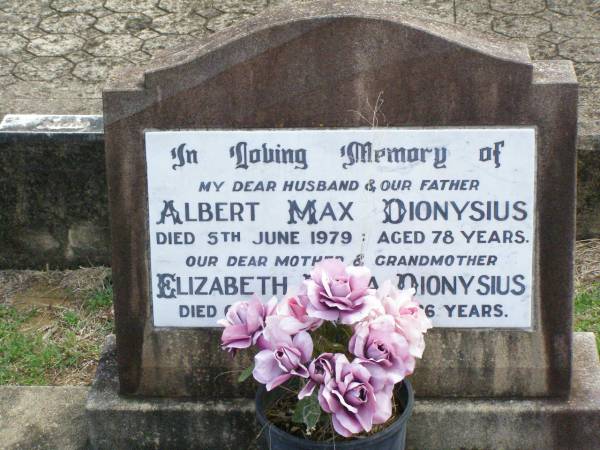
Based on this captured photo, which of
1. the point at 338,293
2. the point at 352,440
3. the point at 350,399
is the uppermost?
the point at 338,293

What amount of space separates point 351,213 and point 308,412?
65 cm

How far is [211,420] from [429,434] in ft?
2.07

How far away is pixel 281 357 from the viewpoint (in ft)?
8.18

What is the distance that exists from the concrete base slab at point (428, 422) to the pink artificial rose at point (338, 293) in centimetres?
69

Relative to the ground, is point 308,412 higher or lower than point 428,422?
higher

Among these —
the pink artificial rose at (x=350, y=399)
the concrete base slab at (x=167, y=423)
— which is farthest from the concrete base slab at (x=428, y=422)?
the pink artificial rose at (x=350, y=399)

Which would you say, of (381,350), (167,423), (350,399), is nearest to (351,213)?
(381,350)

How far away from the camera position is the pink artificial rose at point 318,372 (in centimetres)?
246

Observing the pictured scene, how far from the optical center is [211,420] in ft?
10.2

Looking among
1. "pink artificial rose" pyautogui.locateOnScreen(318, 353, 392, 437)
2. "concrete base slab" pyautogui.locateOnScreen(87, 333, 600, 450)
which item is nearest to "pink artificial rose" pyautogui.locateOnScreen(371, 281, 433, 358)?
"pink artificial rose" pyautogui.locateOnScreen(318, 353, 392, 437)

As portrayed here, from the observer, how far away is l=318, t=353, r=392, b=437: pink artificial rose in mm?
2432

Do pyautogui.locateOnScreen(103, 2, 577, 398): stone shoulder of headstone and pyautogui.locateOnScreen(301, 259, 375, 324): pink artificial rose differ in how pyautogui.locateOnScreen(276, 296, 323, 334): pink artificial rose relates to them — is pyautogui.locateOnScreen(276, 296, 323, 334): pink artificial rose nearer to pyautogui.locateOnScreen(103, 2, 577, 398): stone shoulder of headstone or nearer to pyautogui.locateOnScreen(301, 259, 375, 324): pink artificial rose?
pyautogui.locateOnScreen(301, 259, 375, 324): pink artificial rose

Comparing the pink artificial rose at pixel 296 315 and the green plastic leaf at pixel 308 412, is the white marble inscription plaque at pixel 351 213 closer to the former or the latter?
the pink artificial rose at pixel 296 315

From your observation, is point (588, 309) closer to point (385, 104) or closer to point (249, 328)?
point (385, 104)
